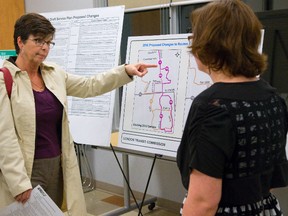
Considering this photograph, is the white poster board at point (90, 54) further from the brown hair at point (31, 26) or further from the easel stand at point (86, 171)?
the easel stand at point (86, 171)

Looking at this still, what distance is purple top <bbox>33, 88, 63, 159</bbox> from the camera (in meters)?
1.81

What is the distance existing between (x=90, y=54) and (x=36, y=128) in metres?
1.02

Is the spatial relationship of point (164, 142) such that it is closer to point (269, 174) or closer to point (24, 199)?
point (24, 199)

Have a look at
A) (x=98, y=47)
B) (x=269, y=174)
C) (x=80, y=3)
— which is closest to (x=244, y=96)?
(x=269, y=174)

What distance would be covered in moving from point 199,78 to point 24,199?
1115 mm

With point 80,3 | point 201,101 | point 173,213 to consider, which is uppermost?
point 80,3

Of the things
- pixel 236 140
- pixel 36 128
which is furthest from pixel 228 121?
pixel 36 128

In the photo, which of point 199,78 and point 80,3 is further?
point 80,3

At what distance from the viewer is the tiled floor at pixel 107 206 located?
3.22m

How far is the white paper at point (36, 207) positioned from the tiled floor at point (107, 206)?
4.19 ft

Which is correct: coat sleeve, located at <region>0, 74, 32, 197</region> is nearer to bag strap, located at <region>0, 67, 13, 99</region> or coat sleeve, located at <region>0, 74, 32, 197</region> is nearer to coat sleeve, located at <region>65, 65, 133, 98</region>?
bag strap, located at <region>0, 67, 13, 99</region>

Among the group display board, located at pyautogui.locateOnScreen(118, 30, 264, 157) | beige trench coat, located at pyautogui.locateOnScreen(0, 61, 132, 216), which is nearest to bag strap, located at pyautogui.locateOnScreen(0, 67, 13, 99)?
beige trench coat, located at pyautogui.locateOnScreen(0, 61, 132, 216)

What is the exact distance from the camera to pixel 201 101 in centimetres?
98

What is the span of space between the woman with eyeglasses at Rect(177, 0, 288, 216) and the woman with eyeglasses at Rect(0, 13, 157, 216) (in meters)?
0.96
